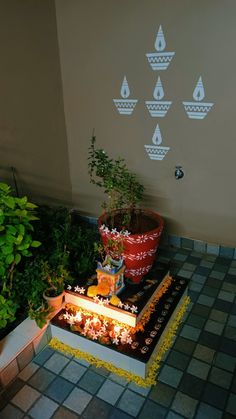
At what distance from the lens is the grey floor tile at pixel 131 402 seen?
45.8 inches

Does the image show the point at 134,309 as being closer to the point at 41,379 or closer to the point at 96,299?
the point at 96,299

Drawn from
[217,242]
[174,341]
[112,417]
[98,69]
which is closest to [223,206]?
[217,242]

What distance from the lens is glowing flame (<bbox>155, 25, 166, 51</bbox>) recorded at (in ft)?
5.81

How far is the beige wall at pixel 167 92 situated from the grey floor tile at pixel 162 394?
3.59 feet

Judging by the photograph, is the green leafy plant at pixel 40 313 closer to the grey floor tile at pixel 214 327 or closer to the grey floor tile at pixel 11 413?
the grey floor tile at pixel 11 413

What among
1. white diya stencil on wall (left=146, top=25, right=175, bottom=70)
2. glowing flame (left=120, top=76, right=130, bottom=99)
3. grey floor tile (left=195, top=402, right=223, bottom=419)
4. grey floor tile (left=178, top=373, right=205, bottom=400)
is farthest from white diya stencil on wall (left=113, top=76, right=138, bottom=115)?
grey floor tile (left=195, top=402, right=223, bottom=419)

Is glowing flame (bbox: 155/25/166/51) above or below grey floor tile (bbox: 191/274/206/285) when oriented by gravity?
above

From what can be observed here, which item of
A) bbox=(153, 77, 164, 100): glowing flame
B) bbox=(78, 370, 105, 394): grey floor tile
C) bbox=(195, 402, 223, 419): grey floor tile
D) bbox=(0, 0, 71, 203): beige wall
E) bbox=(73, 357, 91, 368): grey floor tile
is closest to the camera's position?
bbox=(195, 402, 223, 419): grey floor tile

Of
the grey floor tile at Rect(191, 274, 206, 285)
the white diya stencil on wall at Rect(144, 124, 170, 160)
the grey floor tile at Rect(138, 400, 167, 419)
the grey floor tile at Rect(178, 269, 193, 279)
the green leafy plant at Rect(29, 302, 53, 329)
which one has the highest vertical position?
the white diya stencil on wall at Rect(144, 124, 170, 160)

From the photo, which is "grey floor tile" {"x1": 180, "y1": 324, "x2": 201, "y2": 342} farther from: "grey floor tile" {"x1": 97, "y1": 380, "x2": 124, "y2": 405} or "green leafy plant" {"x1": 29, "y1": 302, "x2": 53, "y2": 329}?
"green leafy plant" {"x1": 29, "y1": 302, "x2": 53, "y2": 329}

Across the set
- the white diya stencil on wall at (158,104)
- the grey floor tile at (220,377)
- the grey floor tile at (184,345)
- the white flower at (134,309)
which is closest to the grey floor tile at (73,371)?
the white flower at (134,309)

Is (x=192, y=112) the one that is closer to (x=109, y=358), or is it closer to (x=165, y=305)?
(x=165, y=305)

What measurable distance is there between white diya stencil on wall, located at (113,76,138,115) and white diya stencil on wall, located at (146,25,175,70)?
21 cm

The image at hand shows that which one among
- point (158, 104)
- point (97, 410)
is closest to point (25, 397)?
point (97, 410)
